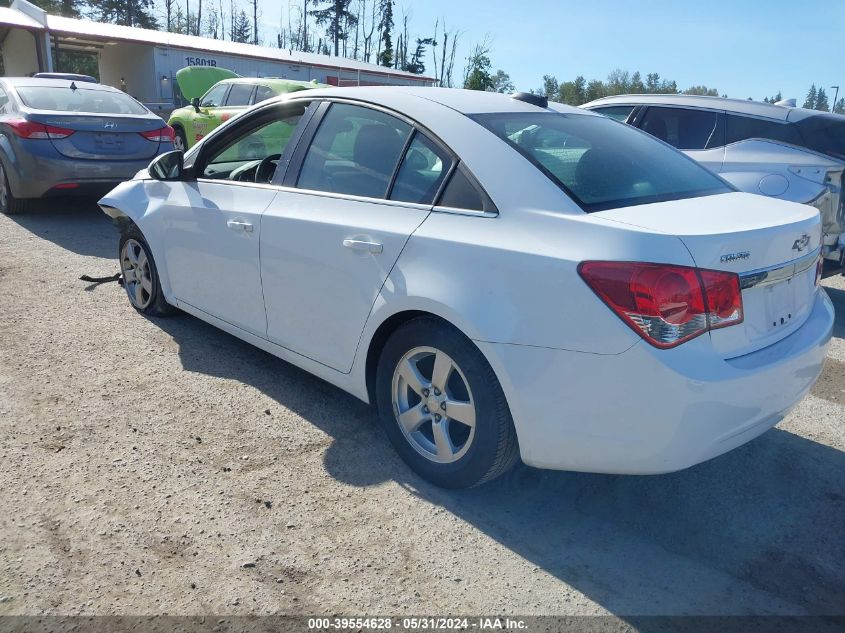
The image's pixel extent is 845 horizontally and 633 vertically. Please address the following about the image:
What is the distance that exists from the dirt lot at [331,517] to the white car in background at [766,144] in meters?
2.35

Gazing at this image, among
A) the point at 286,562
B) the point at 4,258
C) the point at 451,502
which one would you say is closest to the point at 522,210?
the point at 451,502

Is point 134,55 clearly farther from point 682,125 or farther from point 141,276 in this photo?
point 141,276

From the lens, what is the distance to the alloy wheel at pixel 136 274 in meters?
4.93

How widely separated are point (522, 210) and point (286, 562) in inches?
61.9

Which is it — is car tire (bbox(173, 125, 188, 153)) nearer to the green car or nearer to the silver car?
the green car

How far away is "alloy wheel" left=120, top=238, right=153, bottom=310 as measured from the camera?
493 cm

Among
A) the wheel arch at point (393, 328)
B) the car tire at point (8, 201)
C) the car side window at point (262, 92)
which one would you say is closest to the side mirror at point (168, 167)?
the wheel arch at point (393, 328)

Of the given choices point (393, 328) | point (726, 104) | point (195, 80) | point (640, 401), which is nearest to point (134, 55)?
point (195, 80)

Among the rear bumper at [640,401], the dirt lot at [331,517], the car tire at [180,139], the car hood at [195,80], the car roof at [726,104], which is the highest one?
the car roof at [726,104]

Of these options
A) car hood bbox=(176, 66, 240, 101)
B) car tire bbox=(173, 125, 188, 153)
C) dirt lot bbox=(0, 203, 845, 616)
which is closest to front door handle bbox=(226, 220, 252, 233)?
dirt lot bbox=(0, 203, 845, 616)

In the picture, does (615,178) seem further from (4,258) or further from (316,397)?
(4,258)

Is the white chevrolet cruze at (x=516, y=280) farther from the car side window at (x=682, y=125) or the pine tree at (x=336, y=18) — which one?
the pine tree at (x=336, y=18)

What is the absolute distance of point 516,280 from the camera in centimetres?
255

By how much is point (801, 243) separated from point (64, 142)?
7533 mm
